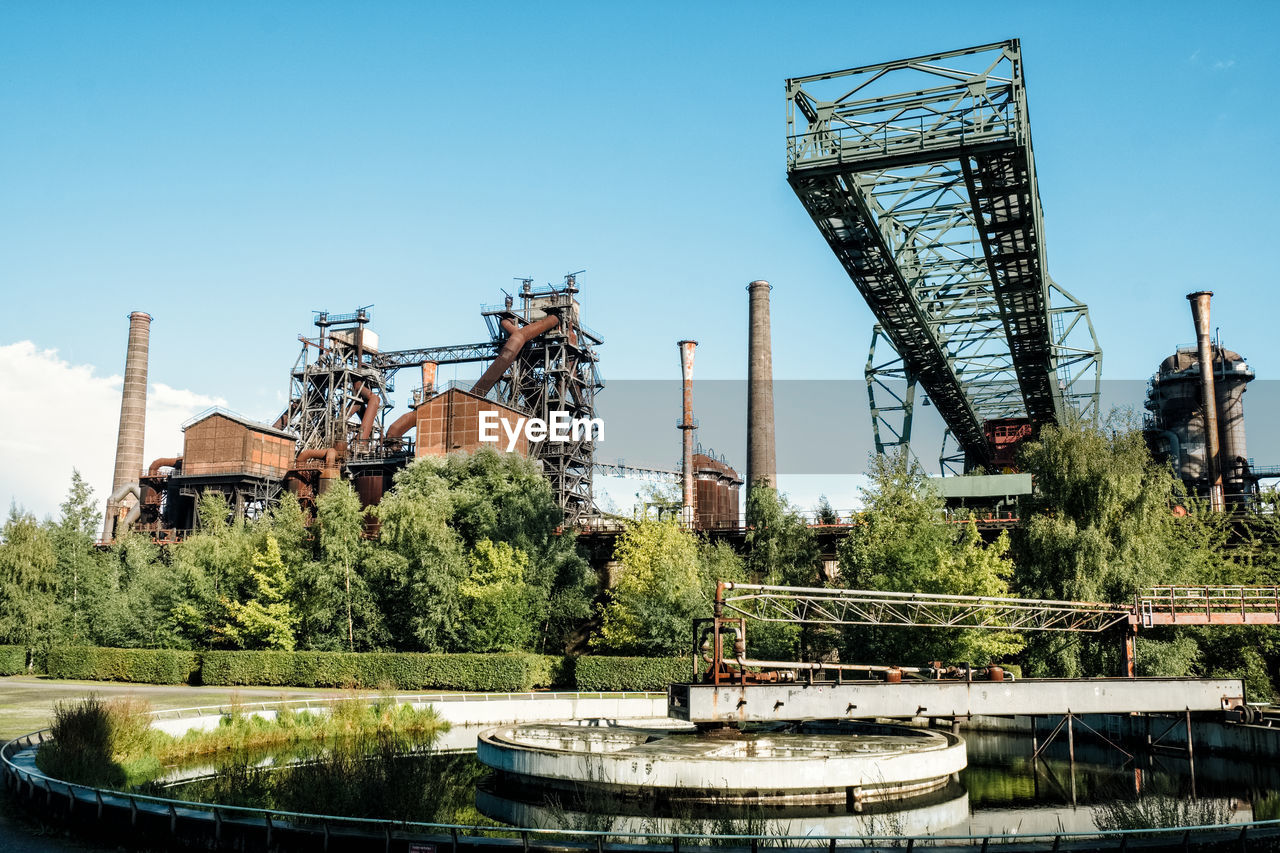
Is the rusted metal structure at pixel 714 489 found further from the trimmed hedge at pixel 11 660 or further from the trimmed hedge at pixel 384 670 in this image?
the trimmed hedge at pixel 11 660

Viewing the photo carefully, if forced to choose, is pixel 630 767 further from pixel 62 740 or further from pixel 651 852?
pixel 62 740

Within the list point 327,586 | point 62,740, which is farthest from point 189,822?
point 327,586

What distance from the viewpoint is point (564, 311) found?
222ft

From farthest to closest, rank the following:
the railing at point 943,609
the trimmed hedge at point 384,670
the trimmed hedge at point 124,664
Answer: the trimmed hedge at point 124,664 → the trimmed hedge at point 384,670 → the railing at point 943,609

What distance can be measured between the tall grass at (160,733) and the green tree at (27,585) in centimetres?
2746

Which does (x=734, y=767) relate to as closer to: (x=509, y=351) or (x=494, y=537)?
(x=494, y=537)

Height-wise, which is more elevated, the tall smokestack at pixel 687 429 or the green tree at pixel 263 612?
the tall smokestack at pixel 687 429

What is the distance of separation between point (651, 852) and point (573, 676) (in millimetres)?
27090

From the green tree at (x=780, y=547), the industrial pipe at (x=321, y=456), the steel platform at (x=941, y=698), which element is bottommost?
the steel platform at (x=941, y=698)

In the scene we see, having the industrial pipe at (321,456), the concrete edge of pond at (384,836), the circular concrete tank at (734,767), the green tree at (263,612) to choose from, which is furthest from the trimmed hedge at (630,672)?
the industrial pipe at (321,456)

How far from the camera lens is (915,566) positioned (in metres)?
34.0

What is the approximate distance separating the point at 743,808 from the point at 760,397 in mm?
37109

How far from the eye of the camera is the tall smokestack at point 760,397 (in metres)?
53.9

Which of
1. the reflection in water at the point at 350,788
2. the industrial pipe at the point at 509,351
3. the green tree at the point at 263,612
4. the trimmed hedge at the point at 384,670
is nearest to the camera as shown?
the reflection in water at the point at 350,788
